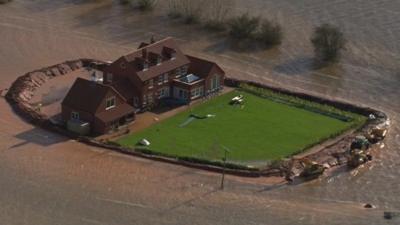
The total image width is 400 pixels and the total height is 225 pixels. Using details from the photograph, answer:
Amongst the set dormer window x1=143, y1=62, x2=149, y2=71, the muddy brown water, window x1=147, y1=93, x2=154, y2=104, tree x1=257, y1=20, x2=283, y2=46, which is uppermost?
dormer window x1=143, y1=62, x2=149, y2=71

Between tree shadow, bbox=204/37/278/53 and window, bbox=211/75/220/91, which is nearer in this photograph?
window, bbox=211/75/220/91

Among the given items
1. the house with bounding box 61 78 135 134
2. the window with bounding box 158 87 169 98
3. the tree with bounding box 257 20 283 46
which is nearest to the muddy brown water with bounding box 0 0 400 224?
the tree with bounding box 257 20 283 46

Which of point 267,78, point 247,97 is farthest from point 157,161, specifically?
point 267,78

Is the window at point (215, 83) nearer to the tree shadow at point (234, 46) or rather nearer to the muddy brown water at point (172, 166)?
the muddy brown water at point (172, 166)

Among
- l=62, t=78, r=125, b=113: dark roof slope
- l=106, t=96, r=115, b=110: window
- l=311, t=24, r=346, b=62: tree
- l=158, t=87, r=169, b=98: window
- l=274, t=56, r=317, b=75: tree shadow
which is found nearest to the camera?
l=62, t=78, r=125, b=113: dark roof slope

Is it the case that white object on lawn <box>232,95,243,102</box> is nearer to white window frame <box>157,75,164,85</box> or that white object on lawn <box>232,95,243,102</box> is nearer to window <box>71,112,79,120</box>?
white window frame <box>157,75,164,85</box>

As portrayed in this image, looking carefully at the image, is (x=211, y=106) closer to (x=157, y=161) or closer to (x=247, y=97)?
(x=247, y=97)
